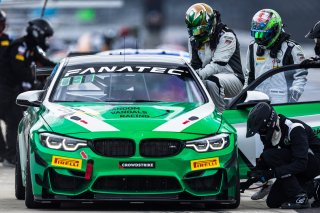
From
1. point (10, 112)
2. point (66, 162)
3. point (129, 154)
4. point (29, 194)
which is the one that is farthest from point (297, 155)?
point (10, 112)

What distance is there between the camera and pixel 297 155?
1126 cm

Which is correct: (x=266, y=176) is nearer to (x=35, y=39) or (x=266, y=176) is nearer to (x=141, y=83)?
(x=141, y=83)

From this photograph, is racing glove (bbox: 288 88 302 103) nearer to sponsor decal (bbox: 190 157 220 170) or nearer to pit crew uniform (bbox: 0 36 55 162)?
A: sponsor decal (bbox: 190 157 220 170)

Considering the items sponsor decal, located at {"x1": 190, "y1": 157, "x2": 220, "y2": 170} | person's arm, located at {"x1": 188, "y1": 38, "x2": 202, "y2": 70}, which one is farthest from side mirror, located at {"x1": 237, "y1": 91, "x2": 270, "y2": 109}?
person's arm, located at {"x1": 188, "y1": 38, "x2": 202, "y2": 70}

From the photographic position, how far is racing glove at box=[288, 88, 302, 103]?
12.4 m

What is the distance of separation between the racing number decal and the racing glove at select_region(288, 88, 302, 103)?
6.72 feet

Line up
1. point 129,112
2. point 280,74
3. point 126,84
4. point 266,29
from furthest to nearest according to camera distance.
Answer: point 266,29 → point 280,74 → point 126,84 → point 129,112

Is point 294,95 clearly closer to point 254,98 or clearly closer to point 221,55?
point 254,98

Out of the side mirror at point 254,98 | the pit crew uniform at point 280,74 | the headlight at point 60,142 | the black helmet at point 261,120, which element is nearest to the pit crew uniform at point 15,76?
the pit crew uniform at point 280,74

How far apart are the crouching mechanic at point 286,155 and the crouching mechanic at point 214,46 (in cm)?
233

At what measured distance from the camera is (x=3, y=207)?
11133 millimetres

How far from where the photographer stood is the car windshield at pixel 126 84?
11.7 meters

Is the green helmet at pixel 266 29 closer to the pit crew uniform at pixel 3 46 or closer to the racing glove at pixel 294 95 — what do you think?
the racing glove at pixel 294 95

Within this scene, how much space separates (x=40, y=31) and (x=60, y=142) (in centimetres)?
754
